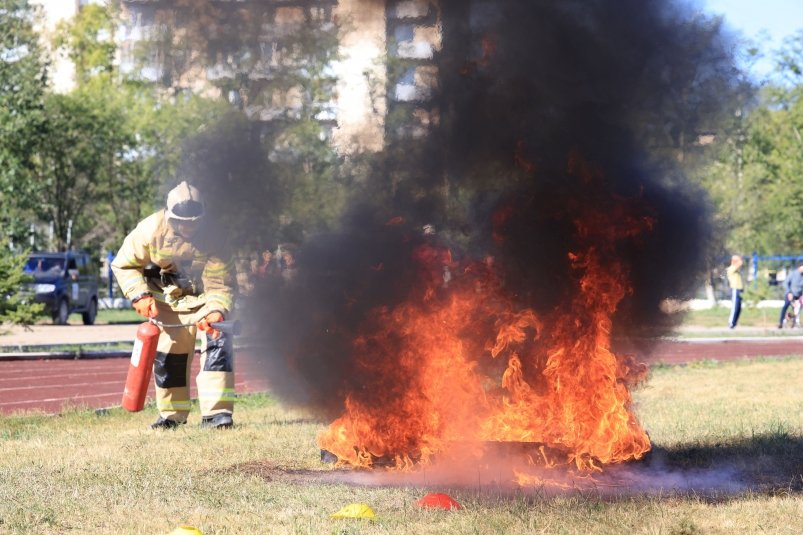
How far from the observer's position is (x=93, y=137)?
136 feet

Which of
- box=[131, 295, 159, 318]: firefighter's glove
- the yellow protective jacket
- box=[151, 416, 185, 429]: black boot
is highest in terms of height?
the yellow protective jacket

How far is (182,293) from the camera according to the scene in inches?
392

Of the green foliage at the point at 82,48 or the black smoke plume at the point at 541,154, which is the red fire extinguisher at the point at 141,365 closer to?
the black smoke plume at the point at 541,154

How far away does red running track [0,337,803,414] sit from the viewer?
1252cm

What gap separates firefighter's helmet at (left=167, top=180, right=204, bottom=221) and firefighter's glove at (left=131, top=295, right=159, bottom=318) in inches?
26.4

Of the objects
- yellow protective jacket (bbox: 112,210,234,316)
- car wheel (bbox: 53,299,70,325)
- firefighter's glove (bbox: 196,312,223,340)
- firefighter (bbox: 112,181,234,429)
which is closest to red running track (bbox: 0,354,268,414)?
firefighter (bbox: 112,181,234,429)

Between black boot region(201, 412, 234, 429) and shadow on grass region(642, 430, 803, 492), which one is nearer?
shadow on grass region(642, 430, 803, 492)

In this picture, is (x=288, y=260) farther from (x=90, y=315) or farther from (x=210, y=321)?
(x=90, y=315)

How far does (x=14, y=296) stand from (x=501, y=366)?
13.3m

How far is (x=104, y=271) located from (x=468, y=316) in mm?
45913

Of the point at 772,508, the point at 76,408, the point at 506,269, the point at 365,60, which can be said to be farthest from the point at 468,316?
the point at 76,408

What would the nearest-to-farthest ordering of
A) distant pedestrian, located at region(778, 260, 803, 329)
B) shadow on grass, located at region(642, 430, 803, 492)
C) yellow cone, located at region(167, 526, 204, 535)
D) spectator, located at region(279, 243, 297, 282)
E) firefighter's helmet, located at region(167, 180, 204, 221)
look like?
Result: 1. yellow cone, located at region(167, 526, 204, 535)
2. shadow on grass, located at region(642, 430, 803, 492)
3. spectator, located at region(279, 243, 297, 282)
4. firefighter's helmet, located at region(167, 180, 204, 221)
5. distant pedestrian, located at region(778, 260, 803, 329)

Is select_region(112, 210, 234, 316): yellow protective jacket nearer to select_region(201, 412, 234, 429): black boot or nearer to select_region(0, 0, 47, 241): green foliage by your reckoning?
select_region(201, 412, 234, 429): black boot

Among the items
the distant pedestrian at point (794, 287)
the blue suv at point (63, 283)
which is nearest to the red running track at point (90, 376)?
the distant pedestrian at point (794, 287)
